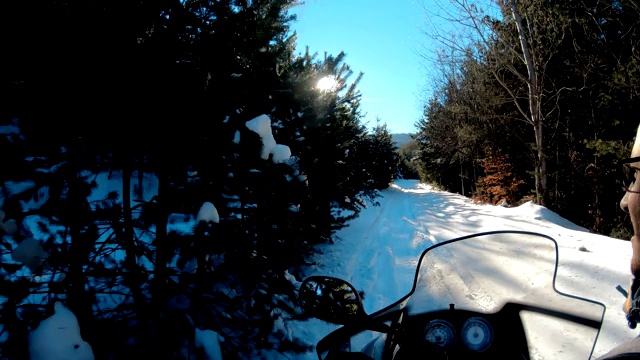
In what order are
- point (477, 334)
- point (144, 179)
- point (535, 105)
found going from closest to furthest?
1. point (477, 334)
2. point (144, 179)
3. point (535, 105)

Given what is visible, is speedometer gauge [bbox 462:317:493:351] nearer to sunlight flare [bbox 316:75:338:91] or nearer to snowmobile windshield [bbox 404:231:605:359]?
snowmobile windshield [bbox 404:231:605:359]

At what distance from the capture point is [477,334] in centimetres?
146

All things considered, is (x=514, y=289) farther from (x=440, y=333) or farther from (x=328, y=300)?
(x=328, y=300)

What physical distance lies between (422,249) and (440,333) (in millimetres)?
5965

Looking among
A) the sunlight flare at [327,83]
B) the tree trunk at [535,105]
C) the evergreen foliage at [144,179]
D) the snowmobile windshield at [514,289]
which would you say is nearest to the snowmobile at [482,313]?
the snowmobile windshield at [514,289]

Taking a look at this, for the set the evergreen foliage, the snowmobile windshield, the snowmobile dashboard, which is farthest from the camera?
the evergreen foliage

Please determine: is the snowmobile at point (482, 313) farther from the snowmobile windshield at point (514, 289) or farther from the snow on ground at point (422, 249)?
the snow on ground at point (422, 249)

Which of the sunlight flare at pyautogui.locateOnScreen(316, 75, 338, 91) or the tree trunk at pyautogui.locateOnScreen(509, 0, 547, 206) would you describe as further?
the tree trunk at pyautogui.locateOnScreen(509, 0, 547, 206)

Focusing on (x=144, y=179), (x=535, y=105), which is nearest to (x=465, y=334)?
(x=144, y=179)

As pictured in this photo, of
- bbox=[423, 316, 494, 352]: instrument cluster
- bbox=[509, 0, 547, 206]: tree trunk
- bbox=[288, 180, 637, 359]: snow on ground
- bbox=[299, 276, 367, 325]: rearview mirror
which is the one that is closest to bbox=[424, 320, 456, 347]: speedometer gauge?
bbox=[423, 316, 494, 352]: instrument cluster

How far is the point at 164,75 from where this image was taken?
2.10m

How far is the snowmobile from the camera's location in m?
1.36

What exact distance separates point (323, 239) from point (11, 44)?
21.0 ft

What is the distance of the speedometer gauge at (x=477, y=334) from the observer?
1.44 meters
